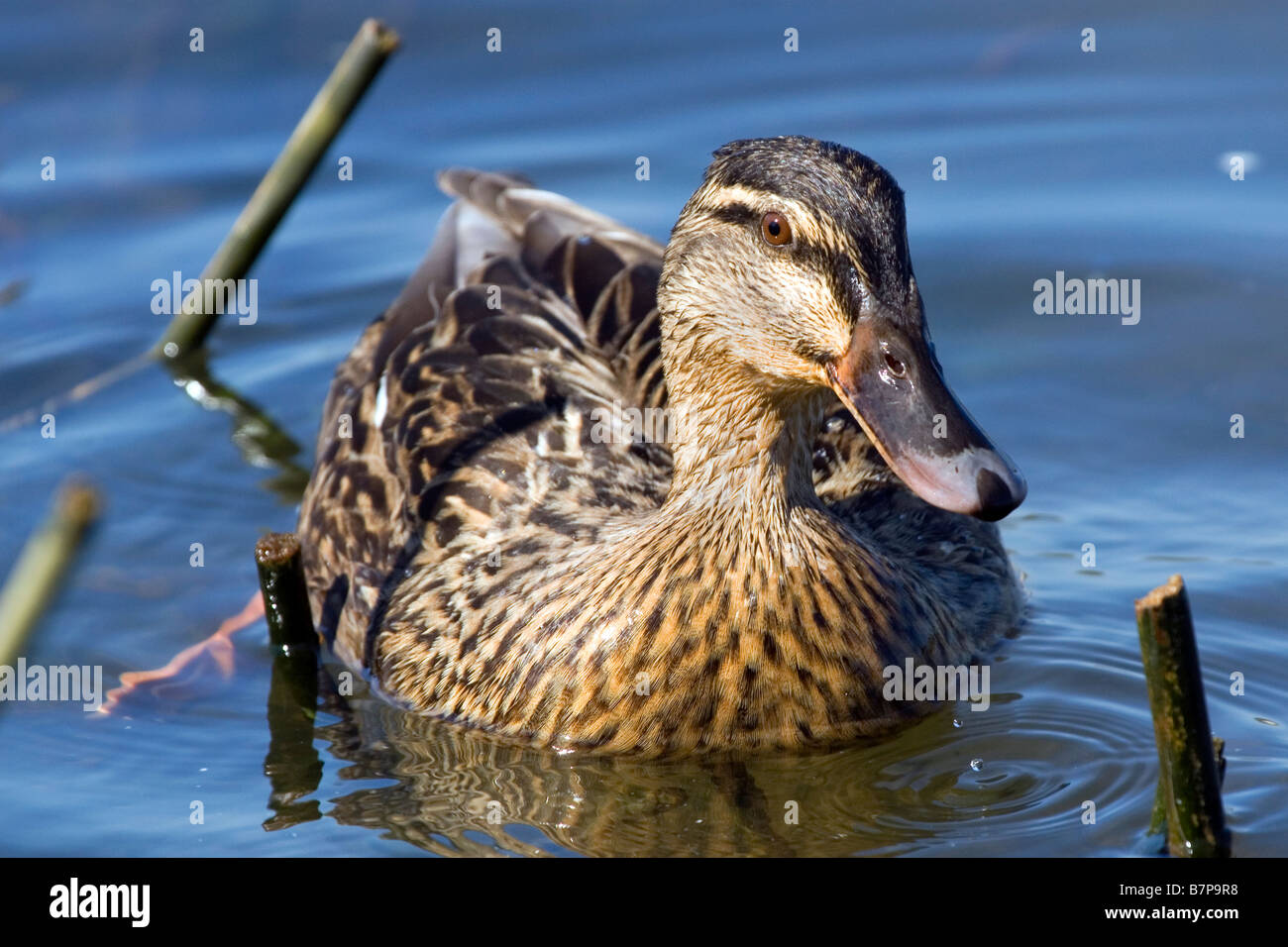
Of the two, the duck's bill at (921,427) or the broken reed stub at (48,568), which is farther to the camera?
the duck's bill at (921,427)

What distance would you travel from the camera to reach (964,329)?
10078 millimetres

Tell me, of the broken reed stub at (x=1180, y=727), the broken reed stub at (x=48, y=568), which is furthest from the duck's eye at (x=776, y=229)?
the broken reed stub at (x=48, y=568)

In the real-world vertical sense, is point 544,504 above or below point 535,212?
below

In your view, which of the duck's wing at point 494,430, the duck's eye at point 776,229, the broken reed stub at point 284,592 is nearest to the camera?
the duck's eye at point 776,229

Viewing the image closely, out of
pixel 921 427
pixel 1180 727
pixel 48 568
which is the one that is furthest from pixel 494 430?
pixel 48 568

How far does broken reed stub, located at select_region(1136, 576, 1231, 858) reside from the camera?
441 cm

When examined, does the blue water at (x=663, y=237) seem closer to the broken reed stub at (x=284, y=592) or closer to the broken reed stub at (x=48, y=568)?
the broken reed stub at (x=284, y=592)

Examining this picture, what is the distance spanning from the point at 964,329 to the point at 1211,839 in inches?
208

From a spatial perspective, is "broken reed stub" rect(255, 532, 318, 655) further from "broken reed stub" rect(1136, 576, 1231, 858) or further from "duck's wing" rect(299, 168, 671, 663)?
"broken reed stub" rect(1136, 576, 1231, 858)

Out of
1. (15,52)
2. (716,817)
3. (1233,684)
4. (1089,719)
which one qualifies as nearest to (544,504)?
(716,817)

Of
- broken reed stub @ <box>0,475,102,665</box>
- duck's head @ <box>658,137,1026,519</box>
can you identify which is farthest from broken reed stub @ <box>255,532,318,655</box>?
broken reed stub @ <box>0,475,102,665</box>

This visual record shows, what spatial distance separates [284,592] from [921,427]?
2915mm

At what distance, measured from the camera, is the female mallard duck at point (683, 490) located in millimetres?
5562

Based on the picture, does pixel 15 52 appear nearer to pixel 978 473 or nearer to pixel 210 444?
pixel 210 444
